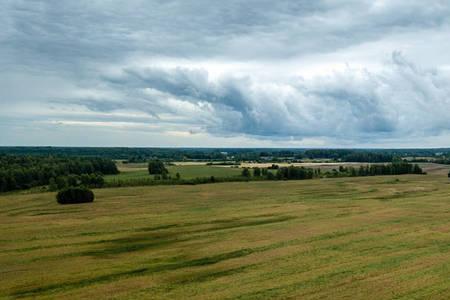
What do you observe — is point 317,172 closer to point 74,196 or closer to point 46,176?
point 46,176

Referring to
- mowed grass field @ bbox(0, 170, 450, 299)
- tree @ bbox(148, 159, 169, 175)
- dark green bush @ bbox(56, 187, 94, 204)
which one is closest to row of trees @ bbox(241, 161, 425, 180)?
tree @ bbox(148, 159, 169, 175)

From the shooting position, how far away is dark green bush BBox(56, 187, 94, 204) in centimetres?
9481

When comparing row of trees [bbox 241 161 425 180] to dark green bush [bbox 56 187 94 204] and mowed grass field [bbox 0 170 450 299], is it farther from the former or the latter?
dark green bush [bbox 56 187 94 204]

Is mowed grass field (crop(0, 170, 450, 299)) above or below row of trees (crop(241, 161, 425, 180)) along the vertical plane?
below

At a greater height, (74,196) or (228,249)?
(74,196)

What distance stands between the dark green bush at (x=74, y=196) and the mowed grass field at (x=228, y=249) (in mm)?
3324

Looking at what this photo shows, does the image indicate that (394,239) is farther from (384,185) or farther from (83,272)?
(384,185)

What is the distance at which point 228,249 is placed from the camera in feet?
158

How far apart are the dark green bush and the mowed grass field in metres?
3.32

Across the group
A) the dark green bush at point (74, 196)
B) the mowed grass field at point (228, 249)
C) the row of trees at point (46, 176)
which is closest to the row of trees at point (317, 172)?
the row of trees at point (46, 176)

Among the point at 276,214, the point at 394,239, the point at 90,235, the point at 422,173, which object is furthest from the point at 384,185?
the point at 90,235

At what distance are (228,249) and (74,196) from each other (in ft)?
181

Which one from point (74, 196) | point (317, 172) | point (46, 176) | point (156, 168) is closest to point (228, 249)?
point (74, 196)

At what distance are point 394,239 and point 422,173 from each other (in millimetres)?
124172
